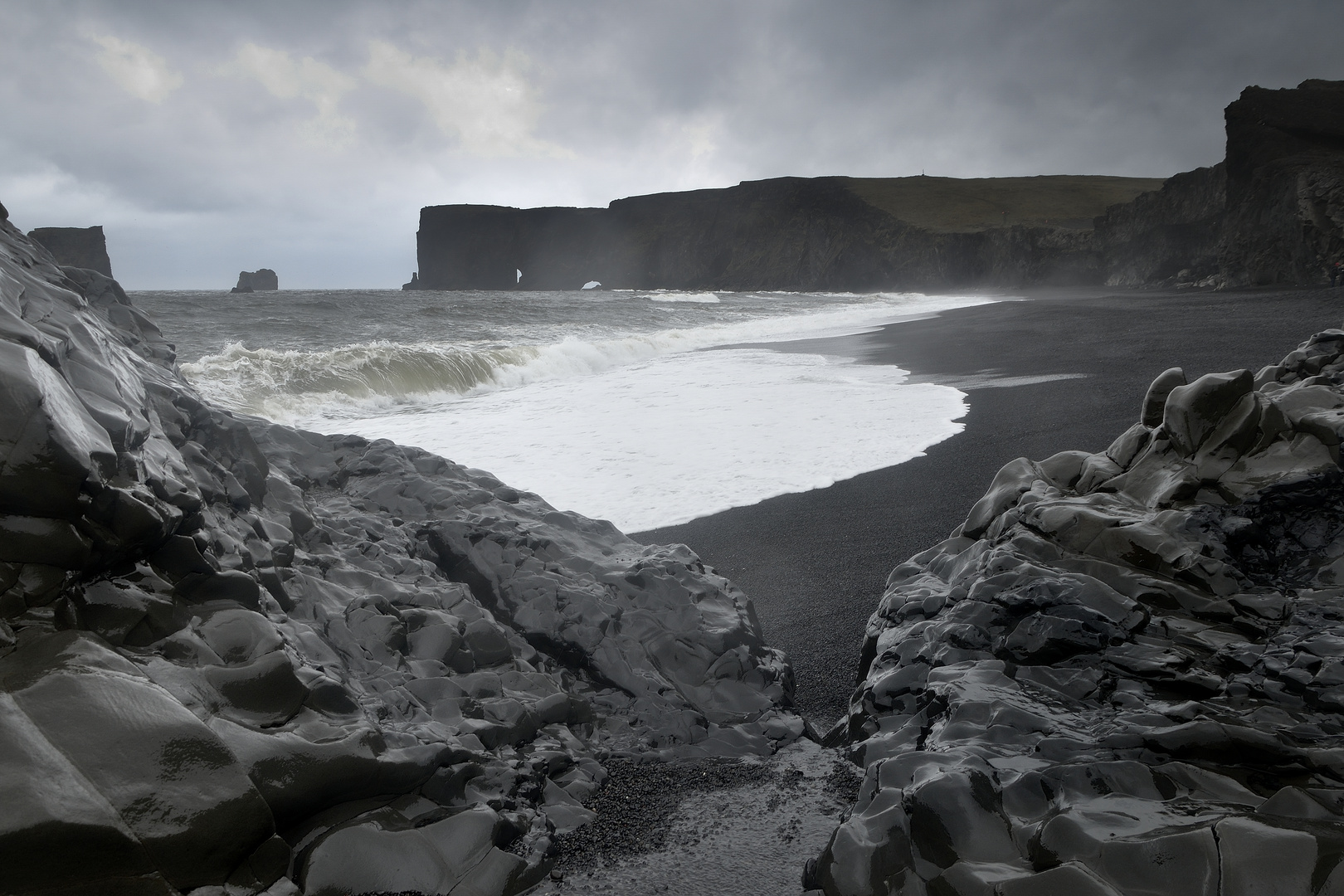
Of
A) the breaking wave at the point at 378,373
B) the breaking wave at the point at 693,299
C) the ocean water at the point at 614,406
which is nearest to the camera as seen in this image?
the ocean water at the point at 614,406

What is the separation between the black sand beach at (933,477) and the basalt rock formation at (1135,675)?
0.48m

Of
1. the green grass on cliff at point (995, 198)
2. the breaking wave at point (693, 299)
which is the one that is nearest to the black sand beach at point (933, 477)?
the breaking wave at point (693, 299)

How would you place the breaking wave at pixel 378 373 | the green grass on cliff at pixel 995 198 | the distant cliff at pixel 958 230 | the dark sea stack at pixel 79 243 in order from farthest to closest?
the green grass on cliff at pixel 995 198
the dark sea stack at pixel 79 243
the distant cliff at pixel 958 230
the breaking wave at pixel 378 373

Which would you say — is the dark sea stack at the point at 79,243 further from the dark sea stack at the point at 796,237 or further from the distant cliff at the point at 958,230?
the dark sea stack at the point at 796,237

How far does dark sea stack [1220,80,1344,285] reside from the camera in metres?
22.9

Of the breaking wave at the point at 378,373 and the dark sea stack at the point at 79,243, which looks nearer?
the breaking wave at the point at 378,373

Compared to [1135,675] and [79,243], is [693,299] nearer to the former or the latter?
[79,243]

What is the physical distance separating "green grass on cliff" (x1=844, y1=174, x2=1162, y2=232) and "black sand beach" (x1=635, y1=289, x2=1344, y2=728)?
49425 mm

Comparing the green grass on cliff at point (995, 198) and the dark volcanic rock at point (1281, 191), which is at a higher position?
the green grass on cliff at point (995, 198)

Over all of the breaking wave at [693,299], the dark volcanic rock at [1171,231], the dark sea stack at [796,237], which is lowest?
the breaking wave at [693,299]

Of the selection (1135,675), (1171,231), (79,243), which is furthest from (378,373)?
(1171,231)

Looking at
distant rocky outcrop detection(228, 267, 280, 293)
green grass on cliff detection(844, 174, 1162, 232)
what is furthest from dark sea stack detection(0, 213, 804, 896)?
distant rocky outcrop detection(228, 267, 280, 293)

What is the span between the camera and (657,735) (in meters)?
2.25

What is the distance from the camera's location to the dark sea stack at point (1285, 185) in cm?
2292
